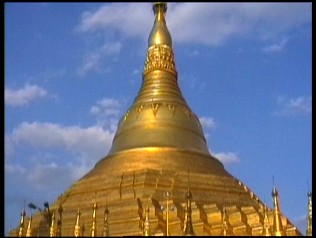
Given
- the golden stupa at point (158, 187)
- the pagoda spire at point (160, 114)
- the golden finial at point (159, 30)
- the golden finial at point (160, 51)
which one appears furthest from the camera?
the golden finial at point (159, 30)

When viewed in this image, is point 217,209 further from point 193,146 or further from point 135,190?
point 193,146

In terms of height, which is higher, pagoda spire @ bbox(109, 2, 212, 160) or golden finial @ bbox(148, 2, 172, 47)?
golden finial @ bbox(148, 2, 172, 47)

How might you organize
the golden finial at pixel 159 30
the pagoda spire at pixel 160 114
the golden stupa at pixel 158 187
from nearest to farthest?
the golden stupa at pixel 158 187, the pagoda spire at pixel 160 114, the golden finial at pixel 159 30

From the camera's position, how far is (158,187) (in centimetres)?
2395

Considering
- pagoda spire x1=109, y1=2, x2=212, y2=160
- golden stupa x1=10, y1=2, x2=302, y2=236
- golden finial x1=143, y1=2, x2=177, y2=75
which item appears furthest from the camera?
golden finial x1=143, y1=2, x2=177, y2=75

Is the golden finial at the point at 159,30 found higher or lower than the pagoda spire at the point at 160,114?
higher

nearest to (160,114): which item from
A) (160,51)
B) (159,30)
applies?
(160,51)

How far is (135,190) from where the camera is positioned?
77.6 feet

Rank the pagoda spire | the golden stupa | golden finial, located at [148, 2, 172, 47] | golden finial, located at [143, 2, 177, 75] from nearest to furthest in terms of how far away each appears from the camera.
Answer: the golden stupa
the pagoda spire
golden finial, located at [143, 2, 177, 75]
golden finial, located at [148, 2, 172, 47]

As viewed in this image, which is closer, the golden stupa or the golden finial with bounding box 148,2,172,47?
the golden stupa

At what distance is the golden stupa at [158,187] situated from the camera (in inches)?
837

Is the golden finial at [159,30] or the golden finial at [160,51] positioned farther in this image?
the golden finial at [159,30]

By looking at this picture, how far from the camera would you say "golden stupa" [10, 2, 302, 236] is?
2127cm
